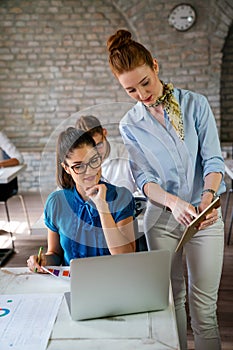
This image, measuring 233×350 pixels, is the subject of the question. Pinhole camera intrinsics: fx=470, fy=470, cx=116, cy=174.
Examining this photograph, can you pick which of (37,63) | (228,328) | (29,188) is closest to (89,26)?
(37,63)

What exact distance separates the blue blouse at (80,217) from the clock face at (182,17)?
15.9 feet

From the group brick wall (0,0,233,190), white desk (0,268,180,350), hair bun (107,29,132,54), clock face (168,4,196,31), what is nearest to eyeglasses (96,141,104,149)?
hair bun (107,29,132,54)

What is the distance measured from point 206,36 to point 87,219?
4968 millimetres

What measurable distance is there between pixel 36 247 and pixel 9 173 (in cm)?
72

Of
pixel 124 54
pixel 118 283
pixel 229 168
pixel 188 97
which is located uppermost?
pixel 124 54

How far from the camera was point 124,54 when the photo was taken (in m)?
1.43

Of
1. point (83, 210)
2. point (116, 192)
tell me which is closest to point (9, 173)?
point (83, 210)

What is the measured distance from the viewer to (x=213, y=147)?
1.63m

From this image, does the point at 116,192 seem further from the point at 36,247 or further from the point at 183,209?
the point at 36,247

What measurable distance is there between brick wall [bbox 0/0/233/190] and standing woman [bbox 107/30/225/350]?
14.2ft

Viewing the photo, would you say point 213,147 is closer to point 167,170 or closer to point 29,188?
point 167,170

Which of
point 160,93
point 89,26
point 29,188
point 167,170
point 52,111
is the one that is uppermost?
point 89,26

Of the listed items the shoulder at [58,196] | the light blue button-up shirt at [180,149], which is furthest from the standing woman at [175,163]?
the shoulder at [58,196]

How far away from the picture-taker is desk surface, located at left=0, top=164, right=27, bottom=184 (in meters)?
3.60
